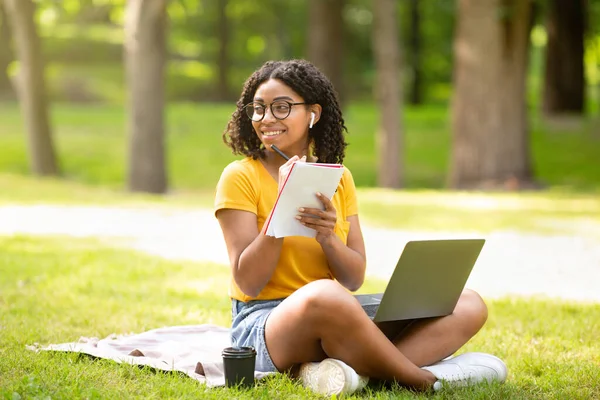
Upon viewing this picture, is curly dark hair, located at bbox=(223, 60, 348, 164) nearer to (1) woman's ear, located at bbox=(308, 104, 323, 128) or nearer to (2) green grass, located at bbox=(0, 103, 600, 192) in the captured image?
(1) woman's ear, located at bbox=(308, 104, 323, 128)

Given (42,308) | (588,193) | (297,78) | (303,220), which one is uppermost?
(297,78)

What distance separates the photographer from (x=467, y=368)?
4277 millimetres

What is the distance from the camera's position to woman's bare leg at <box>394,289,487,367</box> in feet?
14.1

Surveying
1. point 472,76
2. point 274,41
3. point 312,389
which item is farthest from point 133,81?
point 274,41

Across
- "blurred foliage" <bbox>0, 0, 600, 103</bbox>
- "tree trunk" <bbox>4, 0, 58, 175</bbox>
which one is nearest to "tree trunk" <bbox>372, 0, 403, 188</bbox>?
"tree trunk" <bbox>4, 0, 58, 175</bbox>

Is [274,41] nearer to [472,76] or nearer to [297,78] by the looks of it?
[472,76]

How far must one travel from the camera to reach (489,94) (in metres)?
15.9

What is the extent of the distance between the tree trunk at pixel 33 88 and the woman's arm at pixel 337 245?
1379cm

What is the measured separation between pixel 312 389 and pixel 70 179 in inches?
564

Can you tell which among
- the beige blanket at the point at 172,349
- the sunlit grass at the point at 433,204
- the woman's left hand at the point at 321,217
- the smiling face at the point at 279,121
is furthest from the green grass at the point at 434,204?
the woman's left hand at the point at 321,217

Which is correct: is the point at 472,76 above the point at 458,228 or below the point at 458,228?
above

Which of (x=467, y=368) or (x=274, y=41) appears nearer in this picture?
(x=467, y=368)

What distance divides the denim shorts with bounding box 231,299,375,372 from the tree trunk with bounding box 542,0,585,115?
19.2m

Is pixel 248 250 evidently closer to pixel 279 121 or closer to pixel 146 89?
pixel 279 121
